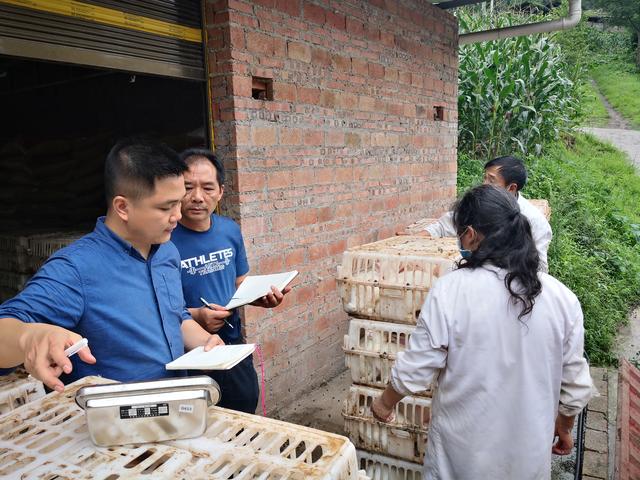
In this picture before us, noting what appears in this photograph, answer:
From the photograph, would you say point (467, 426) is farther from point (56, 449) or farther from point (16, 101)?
point (16, 101)

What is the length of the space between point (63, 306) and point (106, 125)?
349cm

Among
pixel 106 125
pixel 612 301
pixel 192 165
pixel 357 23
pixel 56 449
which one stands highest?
pixel 357 23

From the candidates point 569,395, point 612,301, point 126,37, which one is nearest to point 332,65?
point 126,37

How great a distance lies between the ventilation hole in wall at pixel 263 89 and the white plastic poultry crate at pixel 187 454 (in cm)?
268

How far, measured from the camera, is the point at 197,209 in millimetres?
2561

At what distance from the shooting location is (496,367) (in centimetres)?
188

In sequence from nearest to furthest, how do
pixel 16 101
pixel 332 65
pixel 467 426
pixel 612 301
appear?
pixel 467 426
pixel 332 65
pixel 16 101
pixel 612 301

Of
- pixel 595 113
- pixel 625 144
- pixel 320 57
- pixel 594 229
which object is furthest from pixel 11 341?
pixel 595 113

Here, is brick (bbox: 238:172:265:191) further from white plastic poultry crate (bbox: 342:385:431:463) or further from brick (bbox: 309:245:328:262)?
white plastic poultry crate (bbox: 342:385:431:463)

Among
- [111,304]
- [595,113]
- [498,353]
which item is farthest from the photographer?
[595,113]

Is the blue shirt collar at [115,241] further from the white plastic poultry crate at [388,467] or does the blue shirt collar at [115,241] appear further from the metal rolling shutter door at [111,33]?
the white plastic poultry crate at [388,467]

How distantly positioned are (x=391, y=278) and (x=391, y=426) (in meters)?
0.80

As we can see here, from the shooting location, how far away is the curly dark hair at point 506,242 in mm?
1847

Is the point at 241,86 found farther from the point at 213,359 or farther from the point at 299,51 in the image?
the point at 213,359
